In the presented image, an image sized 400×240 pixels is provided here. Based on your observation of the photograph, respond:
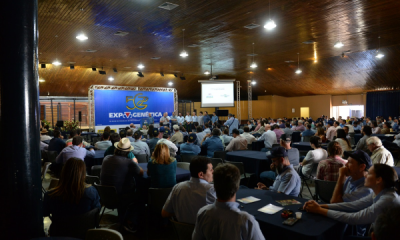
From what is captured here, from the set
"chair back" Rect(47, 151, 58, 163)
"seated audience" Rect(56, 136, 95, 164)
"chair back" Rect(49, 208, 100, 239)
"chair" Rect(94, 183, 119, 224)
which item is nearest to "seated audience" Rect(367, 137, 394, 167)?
"chair" Rect(94, 183, 119, 224)

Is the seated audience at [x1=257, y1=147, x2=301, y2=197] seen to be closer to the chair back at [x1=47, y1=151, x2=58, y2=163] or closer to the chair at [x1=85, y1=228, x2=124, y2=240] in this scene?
the chair at [x1=85, y1=228, x2=124, y2=240]

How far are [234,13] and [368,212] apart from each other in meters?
5.46

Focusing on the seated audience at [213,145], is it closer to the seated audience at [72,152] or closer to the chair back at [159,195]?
the seated audience at [72,152]

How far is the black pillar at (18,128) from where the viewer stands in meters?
1.99

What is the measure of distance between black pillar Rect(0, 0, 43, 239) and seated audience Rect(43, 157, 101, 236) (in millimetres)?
192

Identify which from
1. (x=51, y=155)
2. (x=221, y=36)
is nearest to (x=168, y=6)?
(x=221, y=36)

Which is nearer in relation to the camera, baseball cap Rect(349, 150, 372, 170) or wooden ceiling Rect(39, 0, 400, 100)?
baseball cap Rect(349, 150, 372, 170)

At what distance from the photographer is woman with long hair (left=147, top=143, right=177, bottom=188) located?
3482 millimetres

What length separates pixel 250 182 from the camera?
16.8ft

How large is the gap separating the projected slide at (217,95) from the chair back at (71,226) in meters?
12.3

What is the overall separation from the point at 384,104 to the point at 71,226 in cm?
1941

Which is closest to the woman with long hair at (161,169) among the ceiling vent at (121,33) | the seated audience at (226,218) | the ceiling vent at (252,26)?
the seated audience at (226,218)

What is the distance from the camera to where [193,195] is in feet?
7.65

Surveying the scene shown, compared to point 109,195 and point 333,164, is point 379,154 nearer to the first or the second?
point 333,164
